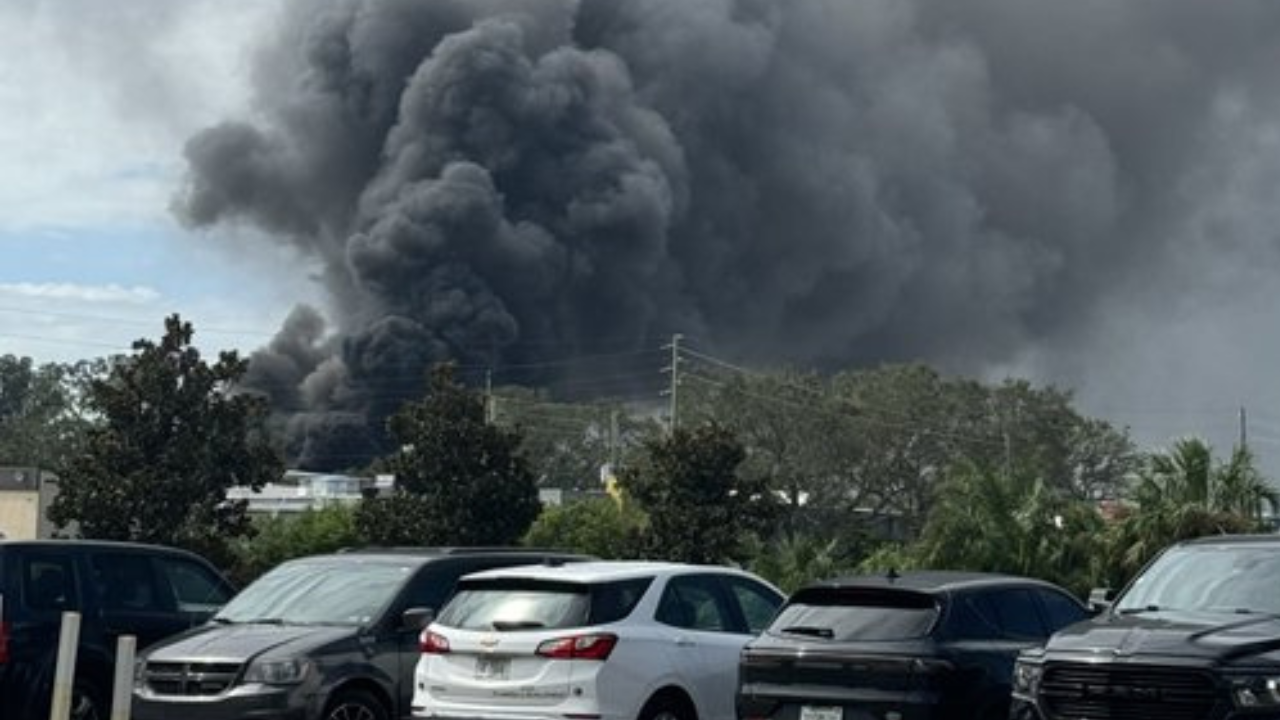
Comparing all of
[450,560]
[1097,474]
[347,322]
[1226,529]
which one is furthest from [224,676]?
[347,322]

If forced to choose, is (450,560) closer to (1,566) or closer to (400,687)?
(400,687)

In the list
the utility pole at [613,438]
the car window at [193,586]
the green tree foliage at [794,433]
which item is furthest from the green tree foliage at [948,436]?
Answer: the car window at [193,586]

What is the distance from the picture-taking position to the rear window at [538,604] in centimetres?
1295

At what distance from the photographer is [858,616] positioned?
1275 centimetres

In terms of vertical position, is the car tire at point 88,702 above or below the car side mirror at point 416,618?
below

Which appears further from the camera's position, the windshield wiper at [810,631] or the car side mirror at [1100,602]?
the windshield wiper at [810,631]

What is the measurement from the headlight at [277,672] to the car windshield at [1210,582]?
213 inches

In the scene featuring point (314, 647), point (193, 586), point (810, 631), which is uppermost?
point (193, 586)

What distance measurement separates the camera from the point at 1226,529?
109 feet

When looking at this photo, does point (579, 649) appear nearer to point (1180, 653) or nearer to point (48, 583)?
point (1180, 653)

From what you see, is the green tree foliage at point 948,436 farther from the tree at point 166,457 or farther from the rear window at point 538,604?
Answer: the rear window at point 538,604

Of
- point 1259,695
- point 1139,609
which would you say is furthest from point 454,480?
point 1259,695

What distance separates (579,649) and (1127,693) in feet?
12.0

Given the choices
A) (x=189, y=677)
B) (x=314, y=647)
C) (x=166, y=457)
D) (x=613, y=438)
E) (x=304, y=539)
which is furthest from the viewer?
(x=613, y=438)
